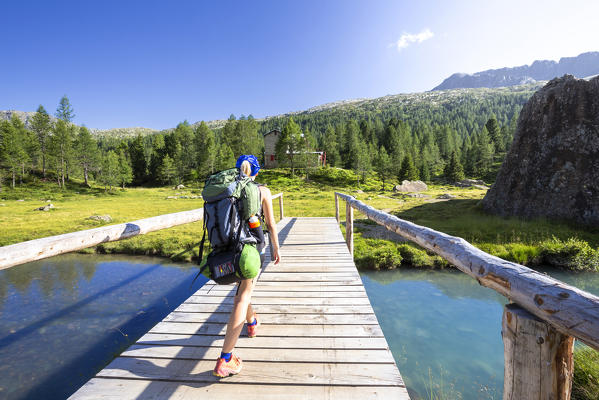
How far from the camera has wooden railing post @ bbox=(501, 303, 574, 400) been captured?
4.34ft

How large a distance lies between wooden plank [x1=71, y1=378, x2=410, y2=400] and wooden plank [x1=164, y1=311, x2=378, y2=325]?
1079 mm

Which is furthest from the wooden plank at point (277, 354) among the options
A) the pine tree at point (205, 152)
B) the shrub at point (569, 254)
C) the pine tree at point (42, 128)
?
the pine tree at point (42, 128)

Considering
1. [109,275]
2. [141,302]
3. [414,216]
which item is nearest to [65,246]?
[141,302]

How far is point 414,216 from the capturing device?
60.4 feet

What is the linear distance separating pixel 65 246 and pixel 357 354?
9.93 feet

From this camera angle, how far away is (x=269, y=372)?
2514mm

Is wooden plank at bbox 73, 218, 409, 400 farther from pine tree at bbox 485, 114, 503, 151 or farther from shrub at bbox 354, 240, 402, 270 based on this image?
pine tree at bbox 485, 114, 503, 151

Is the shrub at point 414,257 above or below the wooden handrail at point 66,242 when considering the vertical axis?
below

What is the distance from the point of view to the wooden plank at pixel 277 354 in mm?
2666

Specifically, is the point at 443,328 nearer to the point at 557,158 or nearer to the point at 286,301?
the point at 286,301

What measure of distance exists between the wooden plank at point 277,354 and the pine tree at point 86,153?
6242cm

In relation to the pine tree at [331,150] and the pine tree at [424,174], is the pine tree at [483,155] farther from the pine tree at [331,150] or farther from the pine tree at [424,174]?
the pine tree at [331,150]

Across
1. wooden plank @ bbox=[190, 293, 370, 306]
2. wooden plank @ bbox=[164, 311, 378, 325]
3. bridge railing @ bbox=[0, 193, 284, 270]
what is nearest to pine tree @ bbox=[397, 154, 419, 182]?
wooden plank @ bbox=[190, 293, 370, 306]

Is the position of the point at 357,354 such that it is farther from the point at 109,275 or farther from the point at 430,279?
the point at 109,275
